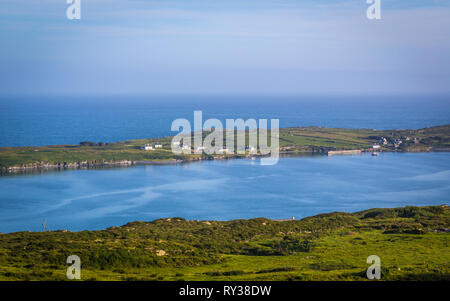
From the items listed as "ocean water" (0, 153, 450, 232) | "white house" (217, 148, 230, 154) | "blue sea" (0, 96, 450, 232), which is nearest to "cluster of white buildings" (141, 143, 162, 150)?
"ocean water" (0, 153, 450, 232)

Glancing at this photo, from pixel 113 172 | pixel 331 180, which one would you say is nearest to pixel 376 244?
pixel 331 180

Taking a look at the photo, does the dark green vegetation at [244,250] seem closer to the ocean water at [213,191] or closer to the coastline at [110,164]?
the ocean water at [213,191]

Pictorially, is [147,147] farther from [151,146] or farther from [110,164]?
[110,164]

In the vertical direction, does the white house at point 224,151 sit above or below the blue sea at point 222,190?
above

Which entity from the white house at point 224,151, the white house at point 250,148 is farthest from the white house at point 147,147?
the white house at point 250,148

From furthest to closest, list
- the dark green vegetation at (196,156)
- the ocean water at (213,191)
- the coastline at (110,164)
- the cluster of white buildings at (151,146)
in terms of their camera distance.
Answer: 1. the cluster of white buildings at (151,146)
2. the dark green vegetation at (196,156)
3. the coastline at (110,164)
4. the ocean water at (213,191)

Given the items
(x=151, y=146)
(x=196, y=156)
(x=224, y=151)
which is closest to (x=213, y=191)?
(x=196, y=156)

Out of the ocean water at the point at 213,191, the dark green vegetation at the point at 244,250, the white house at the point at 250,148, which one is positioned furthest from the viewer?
the white house at the point at 250,148
